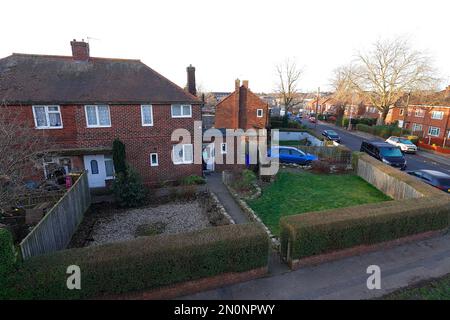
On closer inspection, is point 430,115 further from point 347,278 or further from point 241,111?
point 347,278

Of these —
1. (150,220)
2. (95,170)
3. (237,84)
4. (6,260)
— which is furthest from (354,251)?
(237,84)

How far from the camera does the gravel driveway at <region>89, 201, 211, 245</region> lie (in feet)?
34.2

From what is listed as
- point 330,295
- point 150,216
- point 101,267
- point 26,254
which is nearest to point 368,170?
point 330,295

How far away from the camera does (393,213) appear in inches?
337

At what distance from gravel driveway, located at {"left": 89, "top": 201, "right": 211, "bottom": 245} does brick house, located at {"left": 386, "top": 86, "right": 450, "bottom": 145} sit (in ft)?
106

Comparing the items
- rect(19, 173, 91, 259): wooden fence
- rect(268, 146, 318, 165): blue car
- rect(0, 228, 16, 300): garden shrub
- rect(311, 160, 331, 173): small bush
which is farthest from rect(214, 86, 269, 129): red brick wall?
rect(0, 228, 16, 300): garden shrub

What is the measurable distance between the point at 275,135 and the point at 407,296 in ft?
73.9

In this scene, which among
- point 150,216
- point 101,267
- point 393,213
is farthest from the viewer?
point 150,216

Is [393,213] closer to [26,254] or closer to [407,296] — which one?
[407,296]

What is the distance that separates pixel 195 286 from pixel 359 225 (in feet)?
18.2

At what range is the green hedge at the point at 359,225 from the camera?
7.55 metres

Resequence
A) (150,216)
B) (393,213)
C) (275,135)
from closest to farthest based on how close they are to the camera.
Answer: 1. (393,213)
2. (150,216)
3. (275,135)

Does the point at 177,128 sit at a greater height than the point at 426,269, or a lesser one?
greater

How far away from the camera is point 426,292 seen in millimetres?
6629
